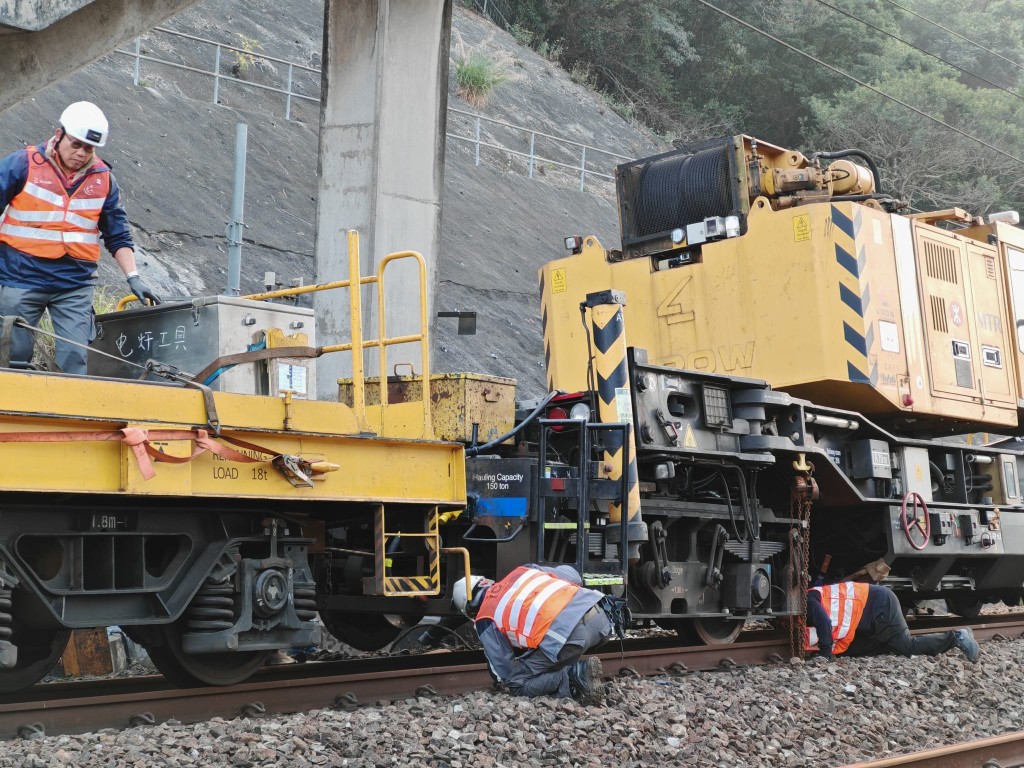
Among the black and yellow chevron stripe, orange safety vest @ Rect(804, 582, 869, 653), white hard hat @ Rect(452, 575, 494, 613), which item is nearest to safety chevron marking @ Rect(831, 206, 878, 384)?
orange safety vest @ Rect(804, 582, 869, 653)

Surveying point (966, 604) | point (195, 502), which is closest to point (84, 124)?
point (195, 502)

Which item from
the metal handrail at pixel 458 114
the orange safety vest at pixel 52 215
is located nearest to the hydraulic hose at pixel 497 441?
the orange safety vest at pixel 52 215

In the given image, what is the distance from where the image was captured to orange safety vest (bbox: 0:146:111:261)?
20.3 feet

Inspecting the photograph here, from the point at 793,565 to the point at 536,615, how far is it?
3.68m

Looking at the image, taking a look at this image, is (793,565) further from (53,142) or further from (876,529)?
(53,142)

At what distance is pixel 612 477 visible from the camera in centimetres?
778

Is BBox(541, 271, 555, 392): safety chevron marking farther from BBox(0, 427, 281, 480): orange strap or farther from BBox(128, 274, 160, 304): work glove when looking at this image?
BBox(0, 427, 281, 480): orange strap

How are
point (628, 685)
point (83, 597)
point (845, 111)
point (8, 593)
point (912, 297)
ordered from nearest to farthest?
point (8, 593) < point (83, 597) < point (628, 685) < point (912, 297) < point (845, 111)

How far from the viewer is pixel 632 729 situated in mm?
5891

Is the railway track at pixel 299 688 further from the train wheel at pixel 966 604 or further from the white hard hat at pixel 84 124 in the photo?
the train wheel at pixel 966 604

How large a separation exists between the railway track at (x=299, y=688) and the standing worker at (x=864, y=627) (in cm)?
43

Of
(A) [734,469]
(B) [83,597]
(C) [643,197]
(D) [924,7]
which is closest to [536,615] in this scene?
(B) [83,597]

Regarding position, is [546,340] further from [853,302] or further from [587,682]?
[587,682]

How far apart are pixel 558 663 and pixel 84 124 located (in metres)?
3.67
